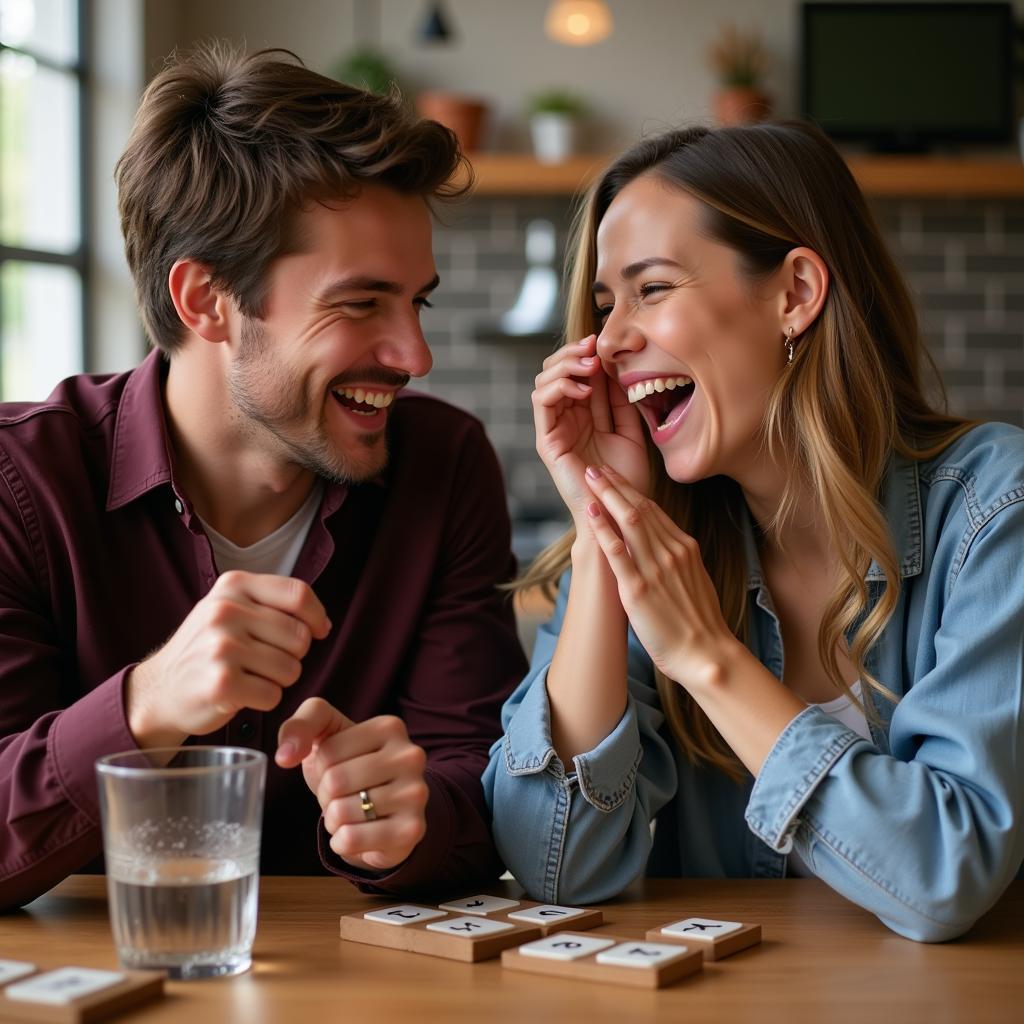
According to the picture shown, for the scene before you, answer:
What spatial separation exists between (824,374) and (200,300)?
832mm

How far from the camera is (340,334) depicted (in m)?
1.82

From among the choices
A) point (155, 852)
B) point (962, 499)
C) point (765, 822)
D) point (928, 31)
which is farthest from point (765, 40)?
point (155, 852)

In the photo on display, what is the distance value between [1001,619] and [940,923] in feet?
1.10

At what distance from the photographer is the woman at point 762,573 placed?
140 cm

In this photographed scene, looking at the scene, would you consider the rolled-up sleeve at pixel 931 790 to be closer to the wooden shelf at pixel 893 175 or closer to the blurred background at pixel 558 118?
the blurred background at pixel 558 118

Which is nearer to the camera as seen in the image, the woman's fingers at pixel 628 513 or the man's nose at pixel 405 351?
the woman's fingers at pixel 628 513

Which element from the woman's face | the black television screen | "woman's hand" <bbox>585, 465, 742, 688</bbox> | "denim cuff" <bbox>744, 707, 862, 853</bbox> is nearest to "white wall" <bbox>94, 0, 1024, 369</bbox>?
the black television screen

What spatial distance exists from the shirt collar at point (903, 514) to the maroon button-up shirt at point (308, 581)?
53 cm

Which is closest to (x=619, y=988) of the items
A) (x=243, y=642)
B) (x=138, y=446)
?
(x=243, y=642)

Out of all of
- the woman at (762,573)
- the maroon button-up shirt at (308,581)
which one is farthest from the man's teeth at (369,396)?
the woman at (762,573)

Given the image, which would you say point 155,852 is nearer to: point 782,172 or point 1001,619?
point 1001,619

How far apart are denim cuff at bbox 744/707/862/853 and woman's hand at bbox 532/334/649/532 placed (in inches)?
17.4

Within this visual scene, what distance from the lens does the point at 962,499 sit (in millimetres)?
1617

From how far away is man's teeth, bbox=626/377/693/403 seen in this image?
1824 mm
